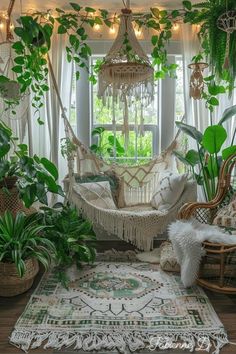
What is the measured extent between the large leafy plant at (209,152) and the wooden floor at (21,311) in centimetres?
105

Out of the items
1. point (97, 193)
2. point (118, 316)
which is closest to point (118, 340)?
point (118, 316)

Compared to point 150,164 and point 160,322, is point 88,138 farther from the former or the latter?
point 160,322

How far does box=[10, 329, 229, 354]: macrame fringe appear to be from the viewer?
4.93 feet

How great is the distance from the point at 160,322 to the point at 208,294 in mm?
479

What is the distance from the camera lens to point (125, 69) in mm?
2008

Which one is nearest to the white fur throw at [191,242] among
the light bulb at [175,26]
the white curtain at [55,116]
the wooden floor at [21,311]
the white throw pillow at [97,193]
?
the wooden floor at [21,311]

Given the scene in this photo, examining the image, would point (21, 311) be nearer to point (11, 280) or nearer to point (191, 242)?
point (11, 280)

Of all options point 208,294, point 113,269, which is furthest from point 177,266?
point 113,269

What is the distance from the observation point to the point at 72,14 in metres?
2.88

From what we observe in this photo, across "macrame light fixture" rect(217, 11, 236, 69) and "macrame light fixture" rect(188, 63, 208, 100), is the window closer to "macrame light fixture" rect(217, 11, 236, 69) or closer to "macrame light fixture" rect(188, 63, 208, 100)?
"macrame light fixture" rect(188, 63, 208, 100)

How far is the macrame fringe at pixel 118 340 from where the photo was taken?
1.50 meters

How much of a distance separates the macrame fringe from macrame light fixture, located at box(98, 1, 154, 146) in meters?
1.49

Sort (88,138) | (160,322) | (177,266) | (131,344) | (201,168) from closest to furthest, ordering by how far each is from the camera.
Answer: (131,344), (160,322), (177,266), (201,168), (88,138)

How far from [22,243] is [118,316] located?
2.46ft
